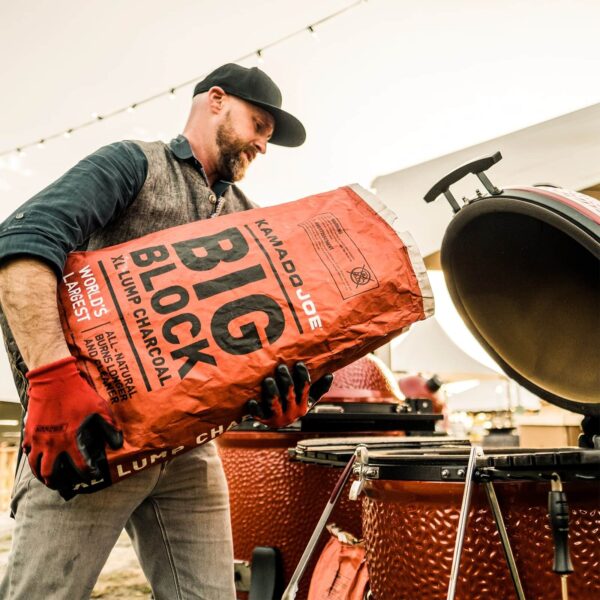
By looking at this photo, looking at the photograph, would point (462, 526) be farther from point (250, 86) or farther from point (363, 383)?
point (363, 383)

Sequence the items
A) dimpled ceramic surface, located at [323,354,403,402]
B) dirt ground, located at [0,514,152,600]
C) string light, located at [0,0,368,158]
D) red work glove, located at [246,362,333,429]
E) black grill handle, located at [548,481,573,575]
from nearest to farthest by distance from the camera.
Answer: black grill handle, located at [548,481,573,575], red work glove, located at [246,362,333,429], dimpled ceramic surface, located at [323,354,403,402], dirt ground, located at [0,514,152,600], string light, located at [0,0,368,158]

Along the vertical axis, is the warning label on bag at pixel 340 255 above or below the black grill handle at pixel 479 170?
below

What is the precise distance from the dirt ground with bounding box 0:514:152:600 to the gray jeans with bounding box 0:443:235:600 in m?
1.24

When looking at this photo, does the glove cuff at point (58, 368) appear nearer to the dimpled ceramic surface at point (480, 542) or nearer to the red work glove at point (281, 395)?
the red work glove at point (281, 395)

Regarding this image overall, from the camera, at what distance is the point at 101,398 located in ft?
2.44

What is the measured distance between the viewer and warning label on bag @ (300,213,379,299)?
833mm

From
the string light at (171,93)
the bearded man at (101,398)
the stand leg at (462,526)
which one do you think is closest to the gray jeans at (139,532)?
the bearded man at (101,398)

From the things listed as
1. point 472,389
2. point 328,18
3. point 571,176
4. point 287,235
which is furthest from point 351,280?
point 472,389

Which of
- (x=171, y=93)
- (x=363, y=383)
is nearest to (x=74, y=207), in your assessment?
(x=363, y=383)

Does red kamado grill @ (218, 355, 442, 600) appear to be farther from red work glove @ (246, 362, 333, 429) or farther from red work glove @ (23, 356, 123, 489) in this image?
red work glove @ (23, 356, 123, 489)

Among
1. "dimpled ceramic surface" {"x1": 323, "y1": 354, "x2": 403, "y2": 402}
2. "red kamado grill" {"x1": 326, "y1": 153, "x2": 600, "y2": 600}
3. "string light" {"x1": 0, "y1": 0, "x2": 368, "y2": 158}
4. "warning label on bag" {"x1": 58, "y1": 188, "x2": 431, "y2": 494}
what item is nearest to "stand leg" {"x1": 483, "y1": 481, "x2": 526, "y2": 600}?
"red kamado grill" {"x1": 326, "y1": 153, "x2": 600, "y2": 600}

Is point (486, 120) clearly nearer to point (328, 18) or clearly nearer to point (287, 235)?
point (328, 18)

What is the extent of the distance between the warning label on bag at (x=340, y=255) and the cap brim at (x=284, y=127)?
38 centimetres

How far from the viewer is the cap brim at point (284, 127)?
3.84 ft
